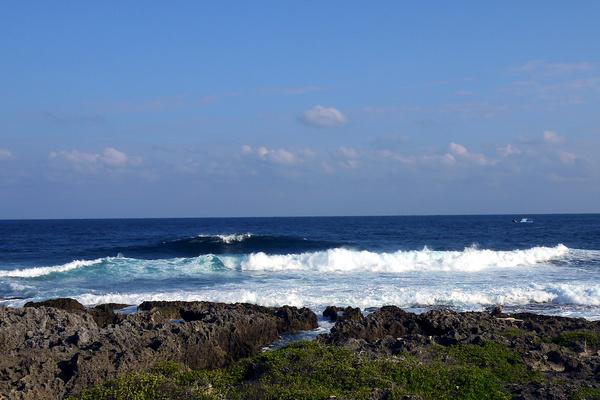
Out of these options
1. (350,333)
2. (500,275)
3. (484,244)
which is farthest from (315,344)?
(484,244)

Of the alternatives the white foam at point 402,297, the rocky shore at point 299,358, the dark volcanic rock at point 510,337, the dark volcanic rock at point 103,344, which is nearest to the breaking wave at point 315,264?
the white foam at point 402,297

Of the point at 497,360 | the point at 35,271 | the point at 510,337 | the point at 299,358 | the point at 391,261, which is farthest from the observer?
the point at 391,261

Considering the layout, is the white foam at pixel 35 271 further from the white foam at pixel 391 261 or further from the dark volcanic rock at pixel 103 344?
the dark volcanic rock at pixel 103 344

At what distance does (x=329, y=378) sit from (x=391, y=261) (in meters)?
29.8

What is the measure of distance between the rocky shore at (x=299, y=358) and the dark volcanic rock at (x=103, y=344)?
0.07ft

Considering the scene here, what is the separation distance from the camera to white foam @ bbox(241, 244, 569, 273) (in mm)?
35781

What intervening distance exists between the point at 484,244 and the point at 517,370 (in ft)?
158

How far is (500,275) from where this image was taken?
103 feet

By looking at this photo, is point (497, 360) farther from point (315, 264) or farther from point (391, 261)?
point (391, 261)

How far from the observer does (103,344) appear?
10938 mm

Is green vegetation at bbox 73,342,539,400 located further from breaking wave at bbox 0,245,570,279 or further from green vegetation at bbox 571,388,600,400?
breaking wave at bbox 0,245,570,279

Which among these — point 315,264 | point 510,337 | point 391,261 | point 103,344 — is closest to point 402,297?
point 510,337

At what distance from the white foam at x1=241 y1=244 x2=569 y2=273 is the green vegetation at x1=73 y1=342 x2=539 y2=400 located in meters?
23.5

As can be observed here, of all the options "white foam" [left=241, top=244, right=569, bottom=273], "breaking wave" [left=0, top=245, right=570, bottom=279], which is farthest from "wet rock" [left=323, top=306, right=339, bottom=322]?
"white foam" [left=241, top=244, right=569, bottom=273]
